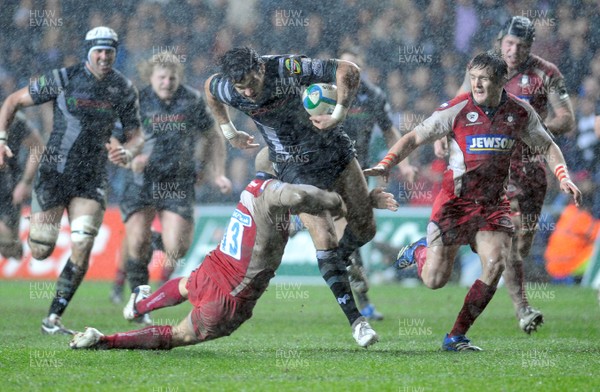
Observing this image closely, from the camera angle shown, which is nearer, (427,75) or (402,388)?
(402,388)

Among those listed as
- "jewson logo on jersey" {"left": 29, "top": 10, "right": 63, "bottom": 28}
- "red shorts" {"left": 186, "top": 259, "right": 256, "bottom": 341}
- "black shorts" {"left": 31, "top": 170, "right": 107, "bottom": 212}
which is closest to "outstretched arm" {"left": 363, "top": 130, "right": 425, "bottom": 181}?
"red shorts" {"left": 186, "top": 259, "right": 256, "bottom": 341}

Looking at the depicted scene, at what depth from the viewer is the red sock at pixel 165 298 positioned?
7.34 m

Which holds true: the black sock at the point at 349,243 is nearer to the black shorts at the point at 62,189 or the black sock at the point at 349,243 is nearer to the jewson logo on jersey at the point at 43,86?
the black shorts at the point at 62,189

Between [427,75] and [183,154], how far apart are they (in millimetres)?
4902

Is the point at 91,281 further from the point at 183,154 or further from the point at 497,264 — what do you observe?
the point at 497,264

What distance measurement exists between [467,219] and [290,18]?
25.8ft

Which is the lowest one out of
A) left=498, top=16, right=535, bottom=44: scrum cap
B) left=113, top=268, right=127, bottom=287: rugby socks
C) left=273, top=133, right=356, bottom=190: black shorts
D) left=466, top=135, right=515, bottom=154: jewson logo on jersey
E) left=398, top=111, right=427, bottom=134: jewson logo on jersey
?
left=113, top=268, right=127, bottom=287: rugby socks

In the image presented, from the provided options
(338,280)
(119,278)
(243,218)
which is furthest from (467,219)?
(119,278)

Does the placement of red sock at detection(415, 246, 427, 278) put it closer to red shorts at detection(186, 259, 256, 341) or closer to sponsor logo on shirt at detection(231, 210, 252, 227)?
red shorts at detection(186, 259, 256, 341)

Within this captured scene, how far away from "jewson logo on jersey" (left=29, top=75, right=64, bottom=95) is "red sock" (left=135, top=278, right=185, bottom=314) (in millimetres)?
2701

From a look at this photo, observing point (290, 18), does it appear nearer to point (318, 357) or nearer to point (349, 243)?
point (349, 243)

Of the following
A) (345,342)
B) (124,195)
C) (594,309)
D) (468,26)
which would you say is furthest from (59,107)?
(468,26)

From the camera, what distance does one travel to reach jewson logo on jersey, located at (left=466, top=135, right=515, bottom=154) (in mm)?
7648

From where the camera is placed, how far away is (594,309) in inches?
443
